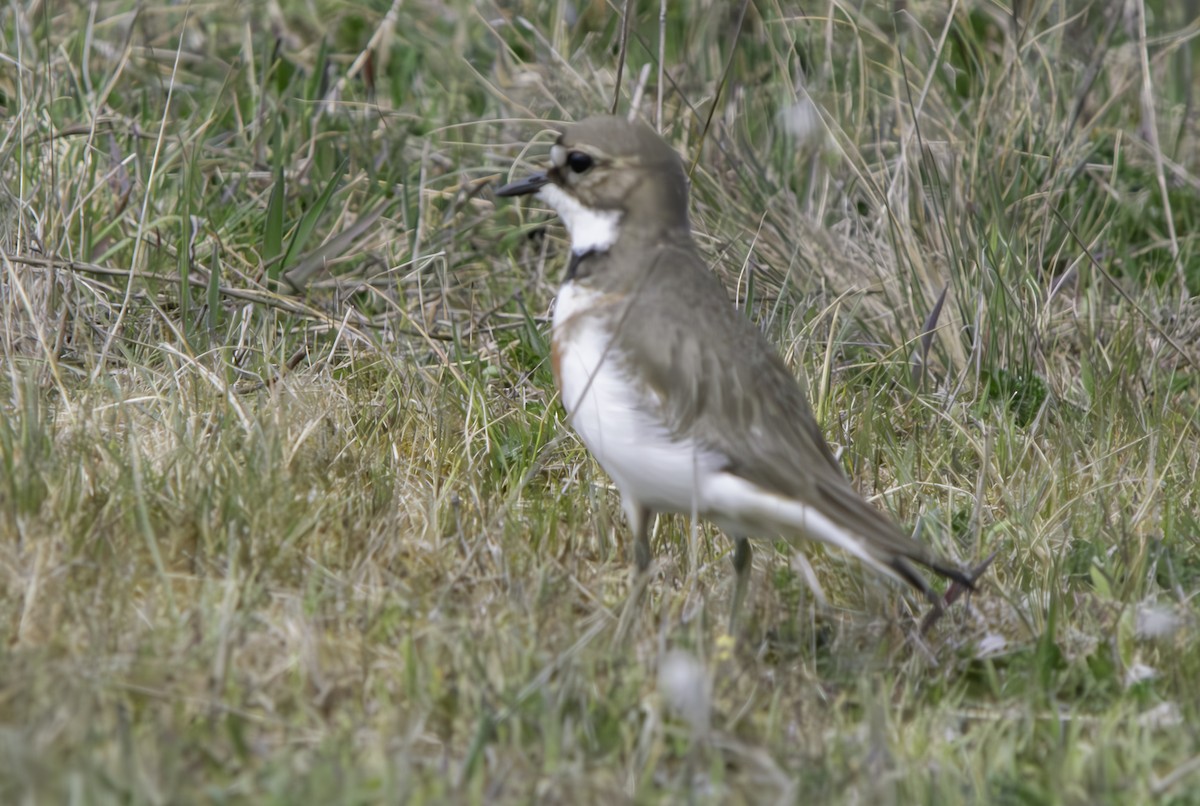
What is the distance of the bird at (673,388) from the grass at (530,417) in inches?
11.0

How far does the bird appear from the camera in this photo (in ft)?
11.5

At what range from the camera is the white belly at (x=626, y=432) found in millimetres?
3549

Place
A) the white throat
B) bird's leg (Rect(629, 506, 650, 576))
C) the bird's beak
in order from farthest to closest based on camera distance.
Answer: the bird's beak, the white throat, bird's leg (Rect(629, 506, 650, 576))

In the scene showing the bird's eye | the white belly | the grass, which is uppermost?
the bird's eye

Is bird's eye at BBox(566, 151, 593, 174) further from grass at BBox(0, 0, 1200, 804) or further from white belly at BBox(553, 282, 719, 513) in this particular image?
grass at BBox(0, 0, 1200, 804)

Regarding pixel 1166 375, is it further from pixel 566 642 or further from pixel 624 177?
pixel 566 642

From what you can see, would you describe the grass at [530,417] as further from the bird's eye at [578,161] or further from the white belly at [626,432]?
the bird's eye at [578,161]

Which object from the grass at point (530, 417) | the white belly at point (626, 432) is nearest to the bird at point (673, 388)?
the white belly at point (626, 432)

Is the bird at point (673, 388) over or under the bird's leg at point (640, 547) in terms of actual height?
over

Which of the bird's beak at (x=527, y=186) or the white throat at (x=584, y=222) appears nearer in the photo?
the white throat at (x=584, y=222)

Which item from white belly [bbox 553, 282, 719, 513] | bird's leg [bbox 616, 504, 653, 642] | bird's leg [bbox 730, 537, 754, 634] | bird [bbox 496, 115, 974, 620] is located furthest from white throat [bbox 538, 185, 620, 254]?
bird's leg [bbox 730, 537, 754, 634]

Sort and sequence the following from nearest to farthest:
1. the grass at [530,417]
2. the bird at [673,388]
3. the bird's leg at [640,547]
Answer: the grass at [530,417] < the bird at [673,388] < the bird's leg at [640,547]

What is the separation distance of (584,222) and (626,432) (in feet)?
2.01

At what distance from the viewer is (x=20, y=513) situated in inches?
139
